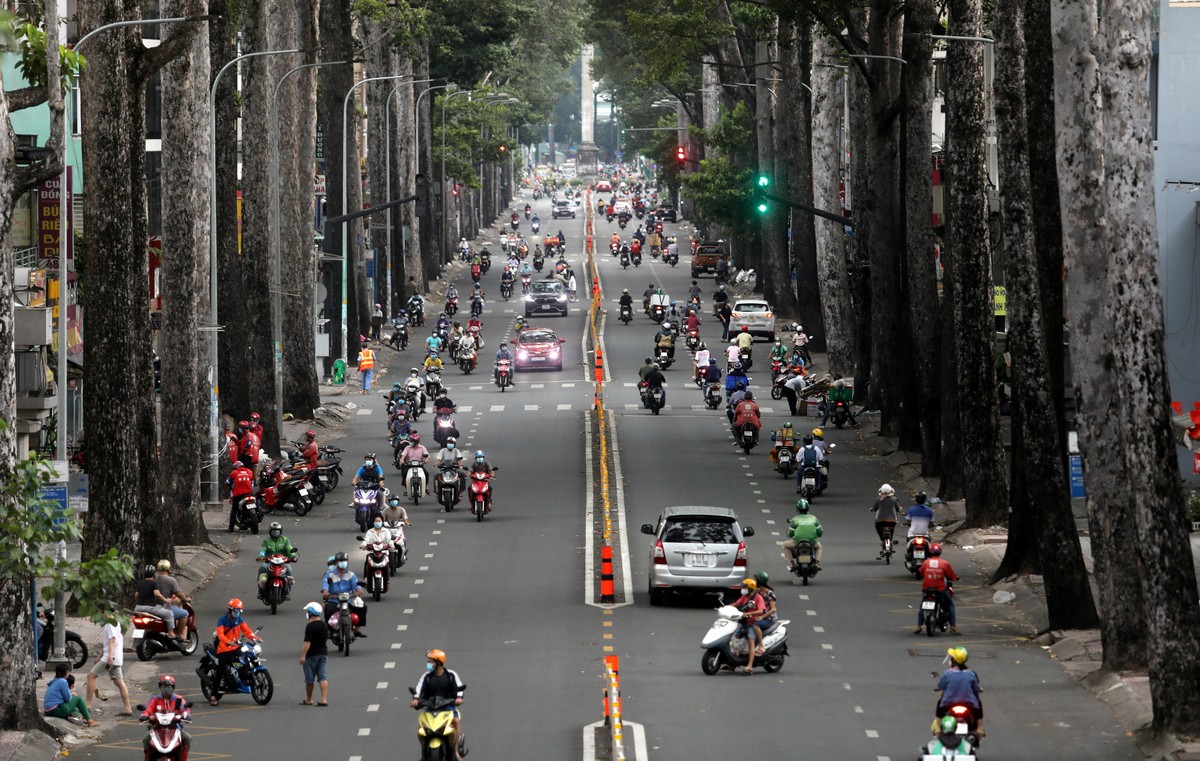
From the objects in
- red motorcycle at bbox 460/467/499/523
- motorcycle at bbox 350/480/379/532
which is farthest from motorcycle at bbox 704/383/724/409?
motorcycle at bbox 350/480/379/532

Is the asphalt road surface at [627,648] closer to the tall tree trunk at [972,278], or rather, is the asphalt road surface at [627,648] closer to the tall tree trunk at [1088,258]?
the tall tree trunk at [972,278]

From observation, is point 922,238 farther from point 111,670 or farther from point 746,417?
point 111,670

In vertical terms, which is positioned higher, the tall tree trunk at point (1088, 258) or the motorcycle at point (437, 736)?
the tall tree trunk at point (1088, 258)

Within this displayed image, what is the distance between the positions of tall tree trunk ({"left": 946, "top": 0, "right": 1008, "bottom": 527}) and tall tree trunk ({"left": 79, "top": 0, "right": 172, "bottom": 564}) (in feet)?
48.8

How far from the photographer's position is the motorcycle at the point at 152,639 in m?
27.9

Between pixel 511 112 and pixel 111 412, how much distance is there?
126 metres

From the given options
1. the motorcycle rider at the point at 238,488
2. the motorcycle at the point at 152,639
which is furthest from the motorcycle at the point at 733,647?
the motorcycle rider at the point at 238,488

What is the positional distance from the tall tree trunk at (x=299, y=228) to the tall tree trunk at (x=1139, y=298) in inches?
1392

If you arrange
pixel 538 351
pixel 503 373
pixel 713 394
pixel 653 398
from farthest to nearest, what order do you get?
pixel 538 351, pixel 503 373, pixel 713 394, pixel 653 398

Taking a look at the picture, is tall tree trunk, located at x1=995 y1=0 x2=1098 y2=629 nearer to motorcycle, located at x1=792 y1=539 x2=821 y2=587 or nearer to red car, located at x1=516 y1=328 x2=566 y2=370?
motorcycle, located at x1=792 y1=539 x2=821 y2=587

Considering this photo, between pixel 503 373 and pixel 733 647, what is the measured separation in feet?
131

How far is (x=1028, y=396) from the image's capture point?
3064 cm

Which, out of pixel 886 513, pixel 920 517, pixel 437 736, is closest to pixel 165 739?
pixel 437 736

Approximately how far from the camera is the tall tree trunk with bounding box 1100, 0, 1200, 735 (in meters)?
21.7
